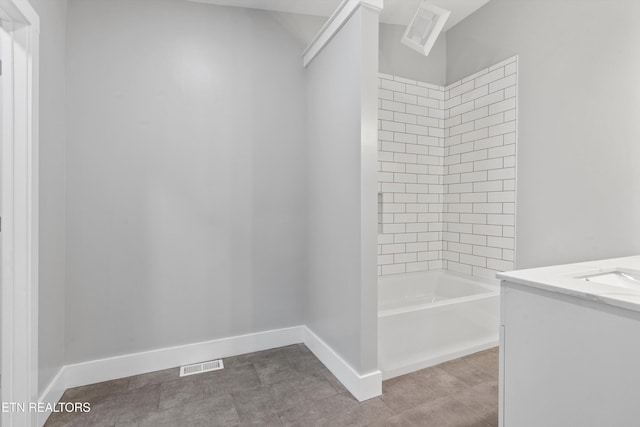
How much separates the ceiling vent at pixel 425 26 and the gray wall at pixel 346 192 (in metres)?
0.50

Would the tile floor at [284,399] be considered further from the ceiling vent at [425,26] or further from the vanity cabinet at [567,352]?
the ceiling vent at [425,26]

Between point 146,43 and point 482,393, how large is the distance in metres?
3.14

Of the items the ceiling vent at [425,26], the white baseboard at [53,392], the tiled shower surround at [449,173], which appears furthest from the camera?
the tiled shower surround at [449,173]

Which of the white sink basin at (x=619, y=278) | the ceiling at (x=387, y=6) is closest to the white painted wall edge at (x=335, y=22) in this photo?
the ceiling at (x=387, y=6)

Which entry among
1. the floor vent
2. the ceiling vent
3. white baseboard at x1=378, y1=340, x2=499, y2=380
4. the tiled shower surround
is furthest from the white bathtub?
the ceiling vent

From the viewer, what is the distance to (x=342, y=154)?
2.08m

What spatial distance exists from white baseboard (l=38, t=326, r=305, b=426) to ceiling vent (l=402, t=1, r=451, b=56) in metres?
2.33

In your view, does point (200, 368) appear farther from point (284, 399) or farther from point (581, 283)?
point (581, 283)

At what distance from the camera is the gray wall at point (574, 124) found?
6.34ft

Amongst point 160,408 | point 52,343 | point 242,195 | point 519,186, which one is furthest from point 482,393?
point 52,343

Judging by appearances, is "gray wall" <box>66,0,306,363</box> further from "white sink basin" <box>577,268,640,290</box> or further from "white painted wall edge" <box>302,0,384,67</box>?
"white sink basin" <box>577,268,640,290</box>

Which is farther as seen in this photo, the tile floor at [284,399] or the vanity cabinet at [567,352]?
the tile floor at [284,399]

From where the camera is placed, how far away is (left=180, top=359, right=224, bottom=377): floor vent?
2203mm

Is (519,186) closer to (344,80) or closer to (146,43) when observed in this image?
(344,80)
